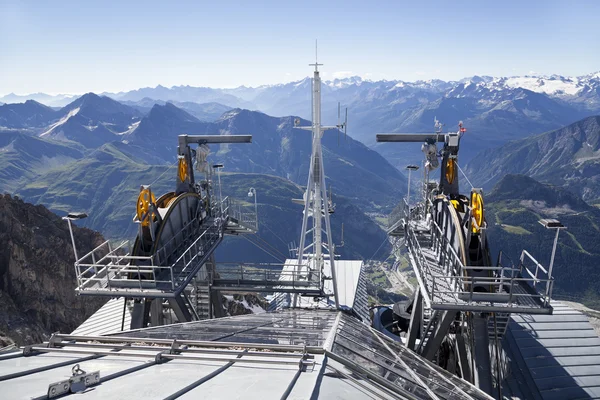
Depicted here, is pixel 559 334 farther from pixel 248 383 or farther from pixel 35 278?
pixel 35 278

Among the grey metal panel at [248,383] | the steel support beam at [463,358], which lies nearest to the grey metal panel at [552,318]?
the steel support beam at [463,358]

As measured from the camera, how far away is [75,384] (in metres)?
7.40

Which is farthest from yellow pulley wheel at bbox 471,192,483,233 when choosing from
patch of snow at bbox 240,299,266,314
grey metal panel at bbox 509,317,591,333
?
patch of snow at bbox 240,299,266,314

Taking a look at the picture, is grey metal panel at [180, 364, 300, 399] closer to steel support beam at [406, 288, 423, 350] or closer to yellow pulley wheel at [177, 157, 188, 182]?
steel support beam at [406, 288, 423, 350]

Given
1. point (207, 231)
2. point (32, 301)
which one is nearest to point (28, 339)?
point (32, 301)

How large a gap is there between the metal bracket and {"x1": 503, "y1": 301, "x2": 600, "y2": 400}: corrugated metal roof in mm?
20846

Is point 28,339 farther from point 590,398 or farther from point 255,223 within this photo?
point 590,398

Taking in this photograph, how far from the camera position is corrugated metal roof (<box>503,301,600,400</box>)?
67.2 feet

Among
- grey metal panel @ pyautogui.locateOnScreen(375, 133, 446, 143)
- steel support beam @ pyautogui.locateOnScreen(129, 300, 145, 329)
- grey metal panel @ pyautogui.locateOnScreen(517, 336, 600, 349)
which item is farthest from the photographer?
grey metal panel @ pyautogui.locateOnScreen(375, 133, 446, 143)

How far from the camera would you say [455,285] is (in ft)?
61.1

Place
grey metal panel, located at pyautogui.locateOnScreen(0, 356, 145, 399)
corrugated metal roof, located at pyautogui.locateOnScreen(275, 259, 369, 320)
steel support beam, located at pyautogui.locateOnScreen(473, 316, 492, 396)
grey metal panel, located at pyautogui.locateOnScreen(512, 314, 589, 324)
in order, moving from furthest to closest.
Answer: corrugated metal roof, located at pyautogui.locateOnScreen(275, 259, 369, 320), grey metal panel, located at pyautogui.locateOnScreen(512, 314, 589, 324), steel support beam, located at pyautogui.locateOnScreen(473, 316, 492, 396), grey metal panel, located at pyautogui.locateOnScreen(0, 356, 145, 399)

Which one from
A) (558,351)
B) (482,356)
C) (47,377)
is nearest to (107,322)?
(47,377)

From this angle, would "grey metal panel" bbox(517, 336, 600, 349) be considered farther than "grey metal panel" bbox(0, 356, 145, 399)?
Yes

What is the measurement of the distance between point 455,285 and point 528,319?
10103 mm
